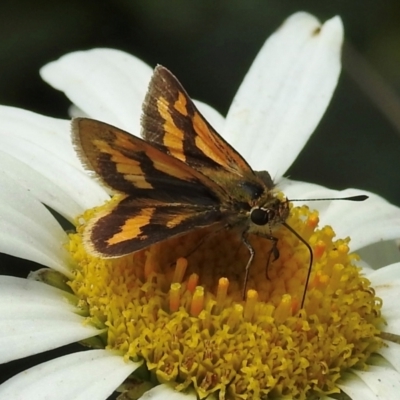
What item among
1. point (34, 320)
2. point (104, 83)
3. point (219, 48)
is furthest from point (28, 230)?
point (219, 48)

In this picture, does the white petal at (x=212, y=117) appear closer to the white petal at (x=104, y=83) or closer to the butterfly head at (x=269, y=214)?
the white petal at (x=104, y=83)

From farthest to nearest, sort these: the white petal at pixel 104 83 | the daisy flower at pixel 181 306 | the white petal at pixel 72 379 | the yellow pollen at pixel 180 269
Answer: the white petal at pixel 104 83
the yellow pollen at pixel 180 269
the daisy flower at pixel 181 306
the white petal at pixel 72 379

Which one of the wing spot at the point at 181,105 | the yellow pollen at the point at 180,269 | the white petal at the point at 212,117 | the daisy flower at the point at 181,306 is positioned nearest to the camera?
the daisy flower at the point at 181,306

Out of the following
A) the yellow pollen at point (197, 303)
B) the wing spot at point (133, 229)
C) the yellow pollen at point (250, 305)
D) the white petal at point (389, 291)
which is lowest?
the white petal at point (389, 291)

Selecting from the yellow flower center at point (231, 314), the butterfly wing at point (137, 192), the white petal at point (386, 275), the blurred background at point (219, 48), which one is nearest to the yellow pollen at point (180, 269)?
the yellow flower center at point (231, 314)

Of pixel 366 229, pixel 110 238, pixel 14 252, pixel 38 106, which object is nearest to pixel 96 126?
pixel 110 238

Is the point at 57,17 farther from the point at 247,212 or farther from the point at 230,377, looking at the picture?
the point at 230,377
